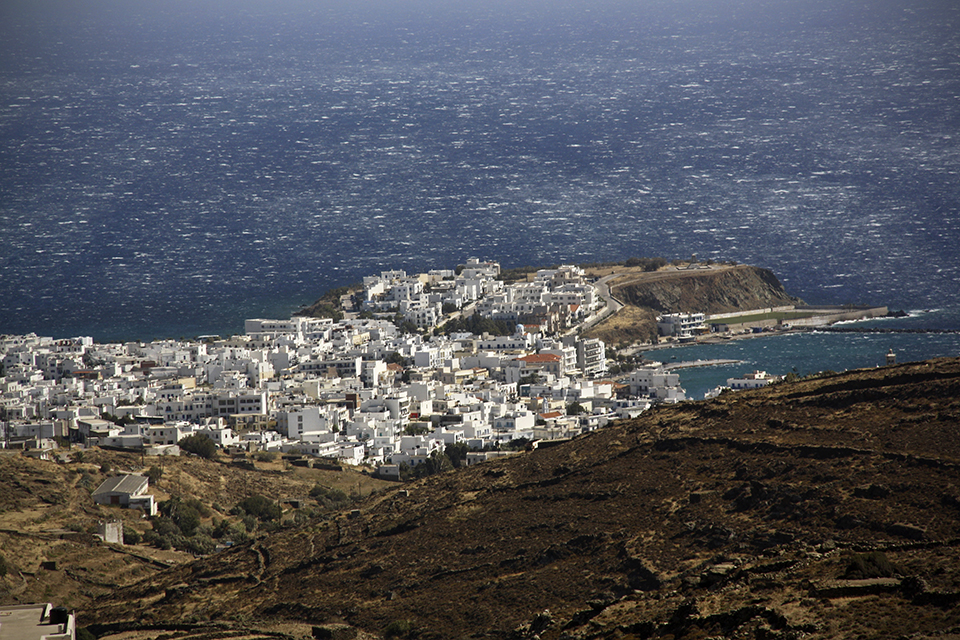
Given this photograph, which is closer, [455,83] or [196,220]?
[196,220]

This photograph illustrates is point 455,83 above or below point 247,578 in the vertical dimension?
above

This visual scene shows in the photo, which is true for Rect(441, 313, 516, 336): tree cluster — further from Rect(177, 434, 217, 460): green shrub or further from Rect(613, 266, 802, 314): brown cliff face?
Rect(177, 434, 217, 460): green shrub

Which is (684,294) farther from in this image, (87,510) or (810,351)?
(87,510)

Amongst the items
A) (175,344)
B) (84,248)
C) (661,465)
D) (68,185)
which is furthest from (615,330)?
(68,185)

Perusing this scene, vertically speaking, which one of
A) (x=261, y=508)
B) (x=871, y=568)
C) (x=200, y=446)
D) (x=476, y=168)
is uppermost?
(x=476, y=168)

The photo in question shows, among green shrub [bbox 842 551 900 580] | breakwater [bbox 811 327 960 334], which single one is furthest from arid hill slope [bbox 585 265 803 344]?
green shrub [bbox 842 551 900 580]

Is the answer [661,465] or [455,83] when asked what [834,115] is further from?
[661,465]

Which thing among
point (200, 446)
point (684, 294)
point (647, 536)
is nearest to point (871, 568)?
point (647, 536)
